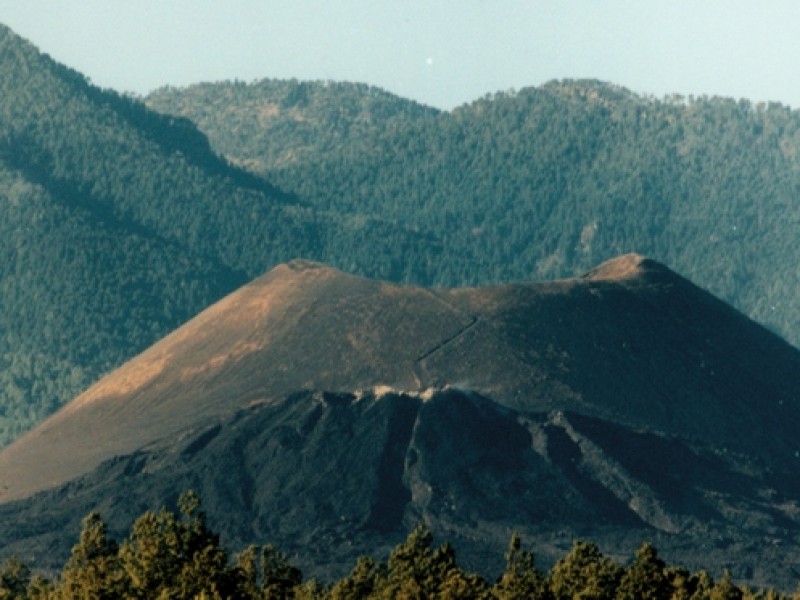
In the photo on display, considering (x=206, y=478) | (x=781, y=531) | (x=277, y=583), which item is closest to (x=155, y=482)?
(x=206, y=478)

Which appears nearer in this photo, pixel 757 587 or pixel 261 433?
pixel 757 587

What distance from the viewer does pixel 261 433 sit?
198 m

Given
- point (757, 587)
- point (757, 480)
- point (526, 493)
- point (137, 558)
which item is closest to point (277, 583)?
point (137, 558)

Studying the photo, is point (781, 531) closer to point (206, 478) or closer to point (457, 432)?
point (457, 432)

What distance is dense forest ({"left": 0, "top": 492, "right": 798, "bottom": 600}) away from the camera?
107m

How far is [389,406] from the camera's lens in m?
199

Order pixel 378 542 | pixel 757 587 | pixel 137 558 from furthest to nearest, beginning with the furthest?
pixel 378 542 → pixel 757 587 → pixel 137 558

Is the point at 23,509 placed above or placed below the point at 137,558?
below

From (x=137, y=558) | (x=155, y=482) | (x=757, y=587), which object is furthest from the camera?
(x=155, y=482)

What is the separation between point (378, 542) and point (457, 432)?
18.7 meters

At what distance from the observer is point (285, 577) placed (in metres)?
117

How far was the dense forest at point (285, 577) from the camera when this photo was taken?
106625 mm

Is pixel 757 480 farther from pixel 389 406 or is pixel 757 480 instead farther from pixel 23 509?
pixel 23 509

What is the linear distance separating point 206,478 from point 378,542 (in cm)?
1773
